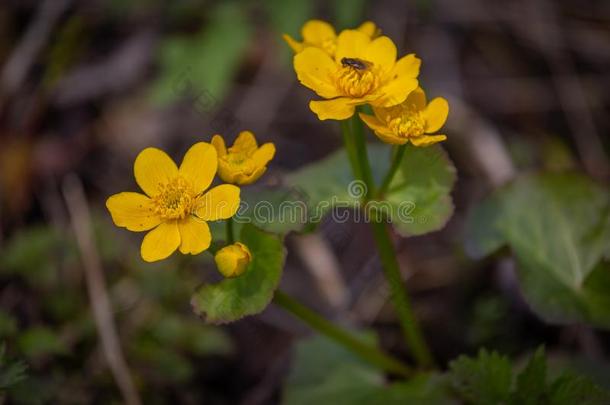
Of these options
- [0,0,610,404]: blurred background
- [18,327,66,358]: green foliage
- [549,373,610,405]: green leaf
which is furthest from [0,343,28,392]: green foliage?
[549,373,610,405]: green leaf

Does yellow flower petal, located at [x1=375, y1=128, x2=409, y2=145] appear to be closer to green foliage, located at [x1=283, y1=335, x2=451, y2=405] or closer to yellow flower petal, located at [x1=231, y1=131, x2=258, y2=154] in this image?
yellow flower petal, located at [x1=231, y1=131, x2=258, y2=154]

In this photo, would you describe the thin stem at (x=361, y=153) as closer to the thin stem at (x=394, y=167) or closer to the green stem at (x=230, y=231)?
the thin stem at (x=394, y=167)

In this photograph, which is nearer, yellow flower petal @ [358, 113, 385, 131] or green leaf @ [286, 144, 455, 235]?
yellow flower petal @ [358, 113, 385, 131]

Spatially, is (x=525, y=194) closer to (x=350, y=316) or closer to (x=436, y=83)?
(x=350, y=316)

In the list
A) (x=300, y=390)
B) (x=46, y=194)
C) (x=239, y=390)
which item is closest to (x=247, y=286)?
(x=300, y=390)

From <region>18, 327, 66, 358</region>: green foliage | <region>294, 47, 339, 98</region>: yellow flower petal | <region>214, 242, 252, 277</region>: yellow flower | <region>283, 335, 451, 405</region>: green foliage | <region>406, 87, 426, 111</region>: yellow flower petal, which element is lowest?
<region>283, 335, 451, 405</region>: green foliage

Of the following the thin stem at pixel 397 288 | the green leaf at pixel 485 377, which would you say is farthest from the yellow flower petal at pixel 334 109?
the green leaf at pixel 485 377
